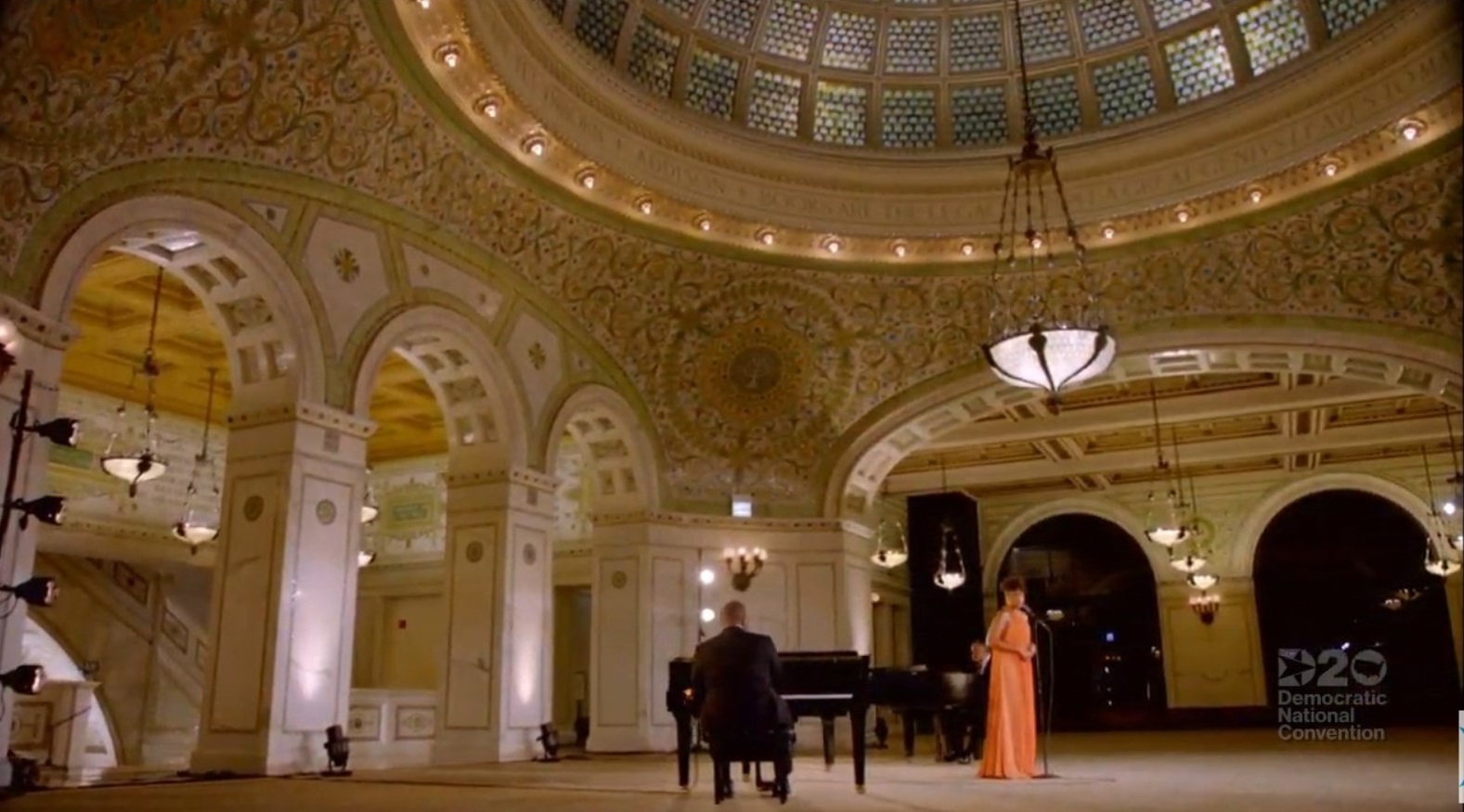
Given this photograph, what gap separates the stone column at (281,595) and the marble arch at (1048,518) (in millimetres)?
14880

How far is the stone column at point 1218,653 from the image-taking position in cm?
2028

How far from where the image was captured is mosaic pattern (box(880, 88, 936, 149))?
14.7 metres

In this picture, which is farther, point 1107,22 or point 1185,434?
point 1185,434

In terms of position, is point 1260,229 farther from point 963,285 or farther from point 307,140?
point 307,140

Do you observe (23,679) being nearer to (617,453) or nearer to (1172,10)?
(617,453)

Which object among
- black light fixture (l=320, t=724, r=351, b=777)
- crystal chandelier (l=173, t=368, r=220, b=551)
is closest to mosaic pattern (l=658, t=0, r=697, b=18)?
crystal chandelier (l=173, t=368, r=220, b=551)

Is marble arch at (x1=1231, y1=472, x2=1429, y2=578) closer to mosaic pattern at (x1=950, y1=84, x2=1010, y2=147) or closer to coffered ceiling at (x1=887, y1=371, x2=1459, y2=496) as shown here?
coffered ceiling at (x1=887, y1=371, x2=1459, y2=496)

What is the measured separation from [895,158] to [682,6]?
3.21 metres

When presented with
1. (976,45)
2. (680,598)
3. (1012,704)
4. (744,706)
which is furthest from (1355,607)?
(744,706)

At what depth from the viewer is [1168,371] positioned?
46.8 feet

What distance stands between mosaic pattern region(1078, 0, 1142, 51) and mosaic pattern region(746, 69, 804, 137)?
11.5ft

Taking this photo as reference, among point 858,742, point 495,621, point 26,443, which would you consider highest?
point 26,443

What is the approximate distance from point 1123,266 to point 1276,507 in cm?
902

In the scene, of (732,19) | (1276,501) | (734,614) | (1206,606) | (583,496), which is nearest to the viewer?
(734,614)
